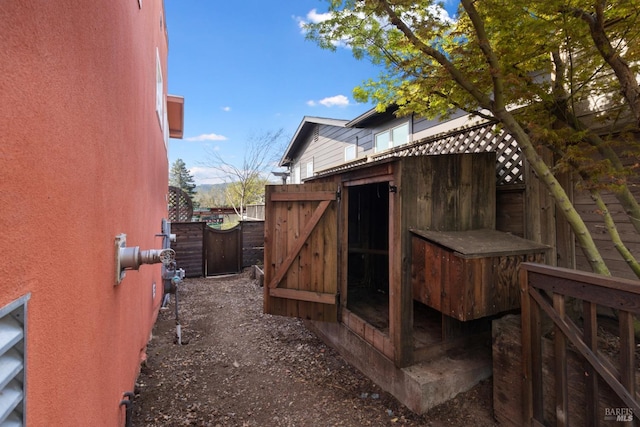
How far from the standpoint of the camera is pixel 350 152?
31.6 ft

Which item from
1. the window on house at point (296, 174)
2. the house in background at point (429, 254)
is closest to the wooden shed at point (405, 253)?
the house in background at point (429, 254)

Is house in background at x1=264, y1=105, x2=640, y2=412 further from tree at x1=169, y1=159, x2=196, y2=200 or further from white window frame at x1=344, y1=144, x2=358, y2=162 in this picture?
tree at x1=169, y1=159, x2=196, y2=200

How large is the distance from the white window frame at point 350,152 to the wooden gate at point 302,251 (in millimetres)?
5570

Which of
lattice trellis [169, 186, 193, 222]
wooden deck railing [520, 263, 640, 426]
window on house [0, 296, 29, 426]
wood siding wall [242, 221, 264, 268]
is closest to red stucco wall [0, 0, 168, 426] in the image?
window on house [0, 296, 29, 426]

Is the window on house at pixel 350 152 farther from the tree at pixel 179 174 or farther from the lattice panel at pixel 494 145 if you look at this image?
the tree at pixel 179 174

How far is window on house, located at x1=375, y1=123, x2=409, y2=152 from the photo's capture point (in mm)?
7075

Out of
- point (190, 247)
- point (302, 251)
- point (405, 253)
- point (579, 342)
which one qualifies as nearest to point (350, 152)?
point (190, 247)

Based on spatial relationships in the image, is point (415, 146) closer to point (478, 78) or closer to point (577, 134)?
point (478, 78)

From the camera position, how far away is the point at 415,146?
5.37 m

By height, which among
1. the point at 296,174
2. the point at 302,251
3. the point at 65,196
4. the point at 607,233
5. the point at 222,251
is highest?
the point at 296,174

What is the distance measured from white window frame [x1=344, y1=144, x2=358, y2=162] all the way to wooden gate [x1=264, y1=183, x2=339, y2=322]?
5.57m

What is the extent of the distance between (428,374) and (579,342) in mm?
1307

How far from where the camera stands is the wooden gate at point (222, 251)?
9.15 metres

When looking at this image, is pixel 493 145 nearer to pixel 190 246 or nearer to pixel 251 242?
pixel 251 242
